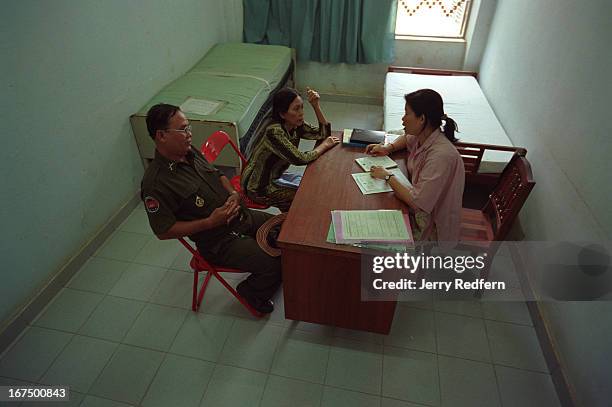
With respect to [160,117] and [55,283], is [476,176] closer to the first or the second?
[160,117]

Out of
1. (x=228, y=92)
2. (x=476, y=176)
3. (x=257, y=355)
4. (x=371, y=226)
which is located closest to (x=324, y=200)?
(x=371, y=226)

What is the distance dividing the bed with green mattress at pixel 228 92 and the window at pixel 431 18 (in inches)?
52.8

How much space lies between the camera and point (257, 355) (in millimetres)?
1821

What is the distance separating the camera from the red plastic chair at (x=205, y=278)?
176 cm

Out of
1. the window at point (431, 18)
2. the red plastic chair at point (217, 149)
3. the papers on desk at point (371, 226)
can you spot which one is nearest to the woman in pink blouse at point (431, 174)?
the papers on desk at point (371, 226)

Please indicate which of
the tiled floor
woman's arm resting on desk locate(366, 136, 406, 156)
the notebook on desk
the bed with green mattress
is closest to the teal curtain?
the bed with green mattress

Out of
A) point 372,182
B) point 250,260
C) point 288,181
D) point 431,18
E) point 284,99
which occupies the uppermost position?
point 431,18

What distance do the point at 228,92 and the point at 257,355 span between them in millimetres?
2175

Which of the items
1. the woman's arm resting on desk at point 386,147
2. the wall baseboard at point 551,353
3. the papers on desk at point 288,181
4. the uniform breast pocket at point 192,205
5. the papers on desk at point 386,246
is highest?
the woman's arm resting on desk at point 386,147

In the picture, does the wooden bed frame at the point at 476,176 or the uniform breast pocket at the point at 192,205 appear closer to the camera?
the uniform breast pocket at the point at 192,205

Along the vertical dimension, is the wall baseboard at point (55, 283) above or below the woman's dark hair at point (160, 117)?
below

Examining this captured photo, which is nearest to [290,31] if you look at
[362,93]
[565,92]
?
[362,93]

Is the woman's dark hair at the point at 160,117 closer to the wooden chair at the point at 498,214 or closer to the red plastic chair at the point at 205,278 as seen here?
the red plastic chair at the point at 205,278

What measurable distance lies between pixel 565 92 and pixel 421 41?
2299mm
